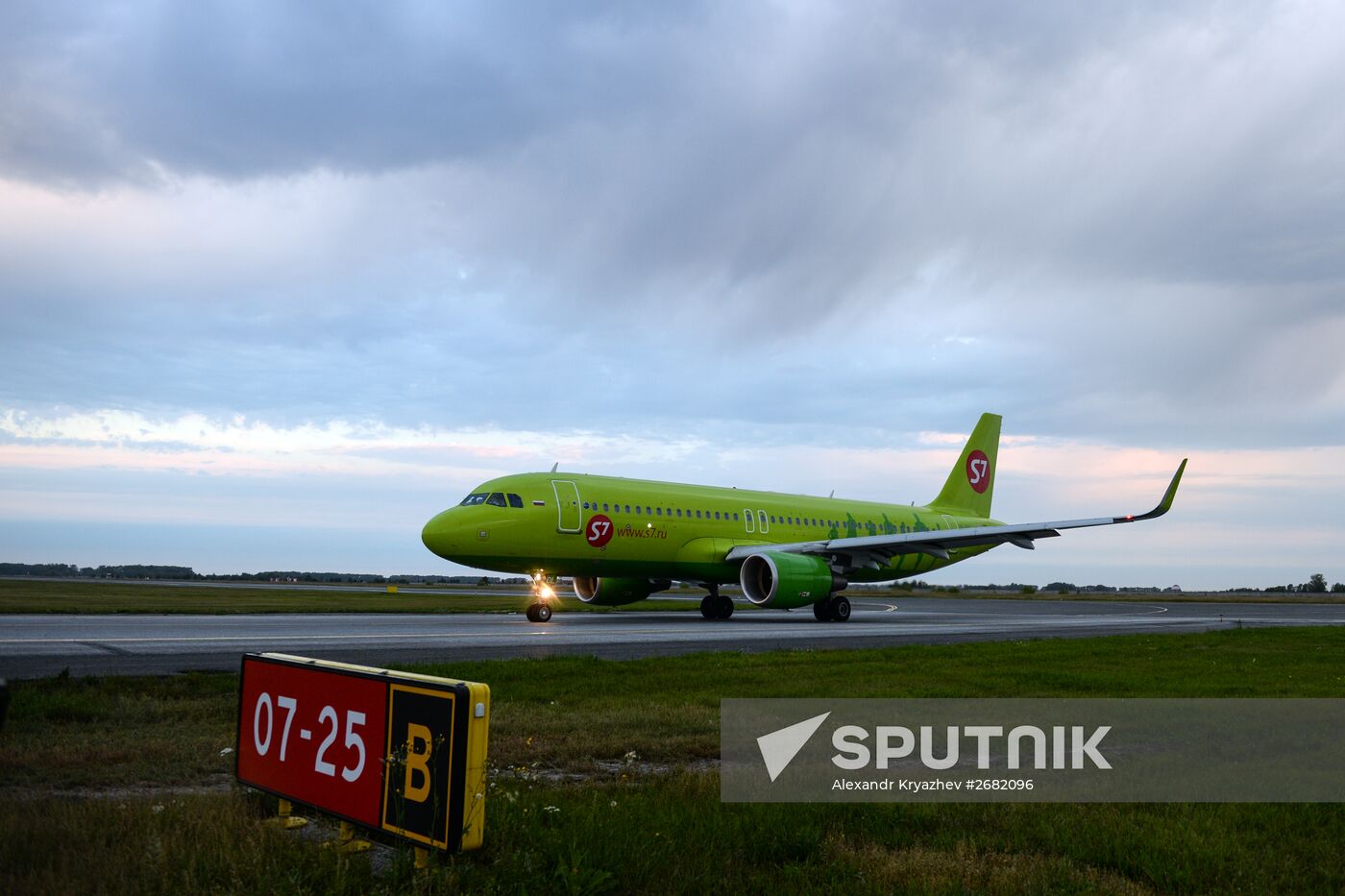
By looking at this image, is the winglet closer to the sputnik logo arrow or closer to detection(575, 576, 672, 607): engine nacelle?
detection(575, 576, 672, 607): engine nacelle

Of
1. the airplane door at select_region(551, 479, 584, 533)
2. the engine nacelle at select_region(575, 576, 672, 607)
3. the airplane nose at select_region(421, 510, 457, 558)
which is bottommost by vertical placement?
the engine nacelle at select_region(575, 576, 672, 607)

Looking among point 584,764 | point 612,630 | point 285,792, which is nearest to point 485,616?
point 612,630

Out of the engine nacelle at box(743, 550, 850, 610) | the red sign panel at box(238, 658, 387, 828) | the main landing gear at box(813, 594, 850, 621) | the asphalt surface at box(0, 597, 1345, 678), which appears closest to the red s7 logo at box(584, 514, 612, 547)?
the asphalt surface at box(0, 597, 1345, 678)

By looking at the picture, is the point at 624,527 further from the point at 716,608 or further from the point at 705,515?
the point at 716,608

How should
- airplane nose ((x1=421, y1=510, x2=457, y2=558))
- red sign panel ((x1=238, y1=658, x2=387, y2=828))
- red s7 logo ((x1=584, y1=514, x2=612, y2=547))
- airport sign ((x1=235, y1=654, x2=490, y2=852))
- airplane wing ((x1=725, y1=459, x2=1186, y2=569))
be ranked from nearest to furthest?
1. airport sign ((x1=235, y1=654, x2=490, y2=852))
2. red sign panel ((x1=238, y1=658, x2=387, y2=828))
3. airplane nose ((x1=421, y1=510, x2=457, y2=558))
4. red s7 logo ((x1=584, y1=514, x2=612, y2=547))
5. airplane wing ((x1=725, y1=459, x2=1186, y2=569))

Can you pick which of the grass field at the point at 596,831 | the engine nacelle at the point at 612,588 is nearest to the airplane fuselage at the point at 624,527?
the engine nacelle at the point at 612,588

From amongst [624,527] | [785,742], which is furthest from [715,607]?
[785,742]

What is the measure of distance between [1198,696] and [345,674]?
8.89m

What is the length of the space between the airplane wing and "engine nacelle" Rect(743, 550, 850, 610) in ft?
1.79

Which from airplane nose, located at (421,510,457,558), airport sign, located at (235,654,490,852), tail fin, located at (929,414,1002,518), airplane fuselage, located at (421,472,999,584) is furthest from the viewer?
tail fin, located at (929,414,1002,518)

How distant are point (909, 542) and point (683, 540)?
20.4 ft

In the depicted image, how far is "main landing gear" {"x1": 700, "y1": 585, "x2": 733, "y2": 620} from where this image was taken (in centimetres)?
2756

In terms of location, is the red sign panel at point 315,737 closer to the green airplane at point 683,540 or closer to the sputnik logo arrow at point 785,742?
the sputnik logo arrow at point 785,742

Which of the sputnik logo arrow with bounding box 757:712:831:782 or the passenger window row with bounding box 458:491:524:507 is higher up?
the passenger window row with bounding box 458:491:524:507
